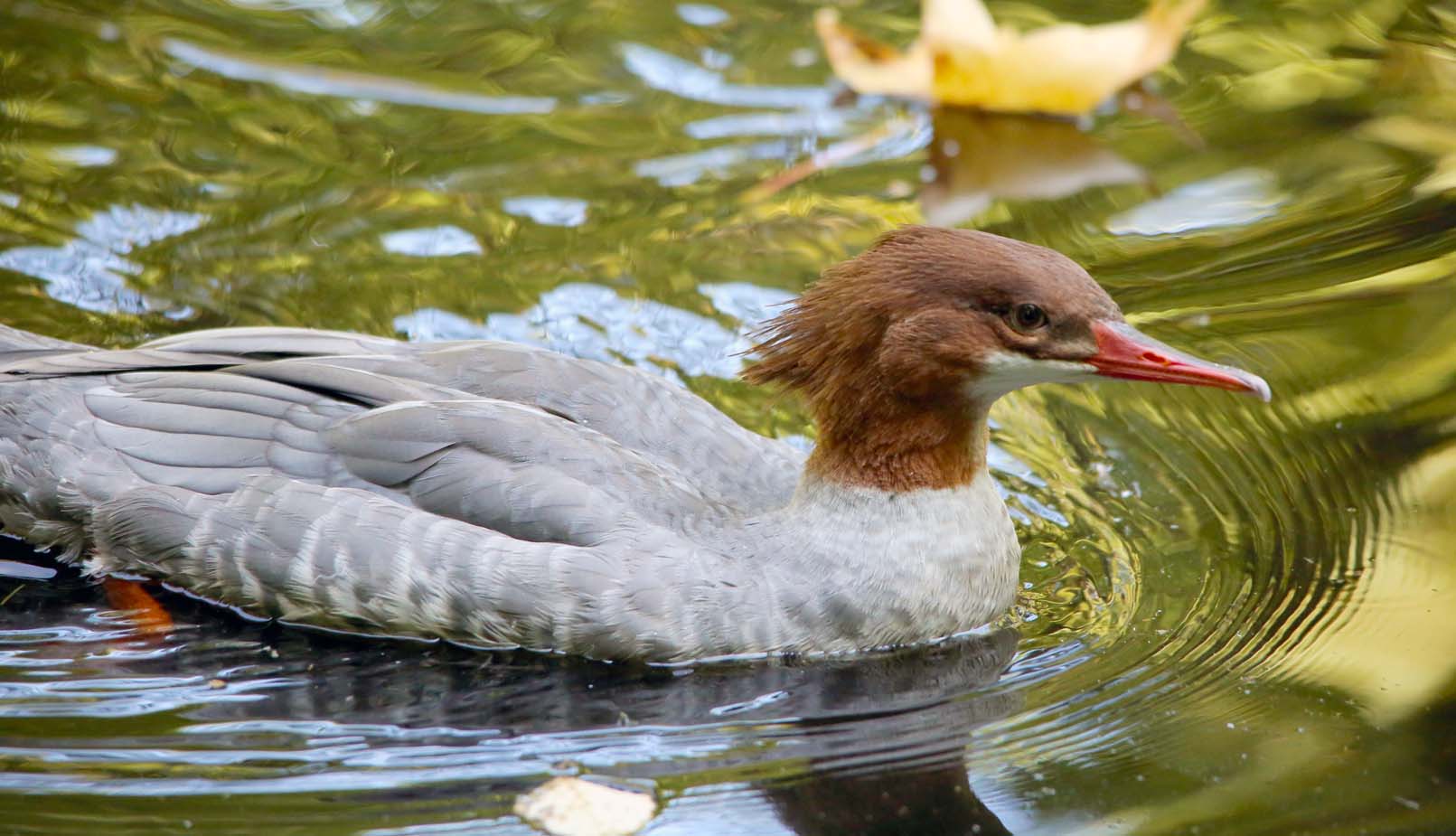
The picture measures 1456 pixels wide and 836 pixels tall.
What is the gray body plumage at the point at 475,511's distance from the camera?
473 cm

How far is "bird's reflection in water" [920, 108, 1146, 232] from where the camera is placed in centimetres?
717

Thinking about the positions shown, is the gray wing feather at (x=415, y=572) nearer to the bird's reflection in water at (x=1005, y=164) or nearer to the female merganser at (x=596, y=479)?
the female merganser at (x=596, y=479)

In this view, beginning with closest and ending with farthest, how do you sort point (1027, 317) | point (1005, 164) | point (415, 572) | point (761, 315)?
point (1027, 317)
point (415, 572)
point (761, 315)
point (1005, 164)

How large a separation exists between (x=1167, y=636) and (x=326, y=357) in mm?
2623

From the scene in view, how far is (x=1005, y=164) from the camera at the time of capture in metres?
7.44

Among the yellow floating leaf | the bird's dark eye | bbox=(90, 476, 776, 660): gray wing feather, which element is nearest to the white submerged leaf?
bbox=(90, 476, 776, 660): gray wing feather

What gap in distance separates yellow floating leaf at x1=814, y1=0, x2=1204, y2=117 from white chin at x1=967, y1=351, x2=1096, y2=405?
323 centimetres

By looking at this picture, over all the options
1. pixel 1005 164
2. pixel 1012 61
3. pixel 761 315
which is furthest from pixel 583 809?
pixel 1012 61

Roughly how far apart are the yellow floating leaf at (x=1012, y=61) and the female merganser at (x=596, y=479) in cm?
315

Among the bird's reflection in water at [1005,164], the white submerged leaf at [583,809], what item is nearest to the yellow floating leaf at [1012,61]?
the bird's reflection in water at [1005,164]

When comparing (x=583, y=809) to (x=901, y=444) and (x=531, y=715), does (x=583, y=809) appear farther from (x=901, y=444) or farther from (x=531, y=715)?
(x=901, y=444)

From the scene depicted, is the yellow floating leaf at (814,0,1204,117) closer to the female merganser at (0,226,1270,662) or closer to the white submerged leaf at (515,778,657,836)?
the female merganser at (0,226,1270,662)

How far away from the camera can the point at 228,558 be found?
491cm

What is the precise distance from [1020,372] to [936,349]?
0.24 metres
